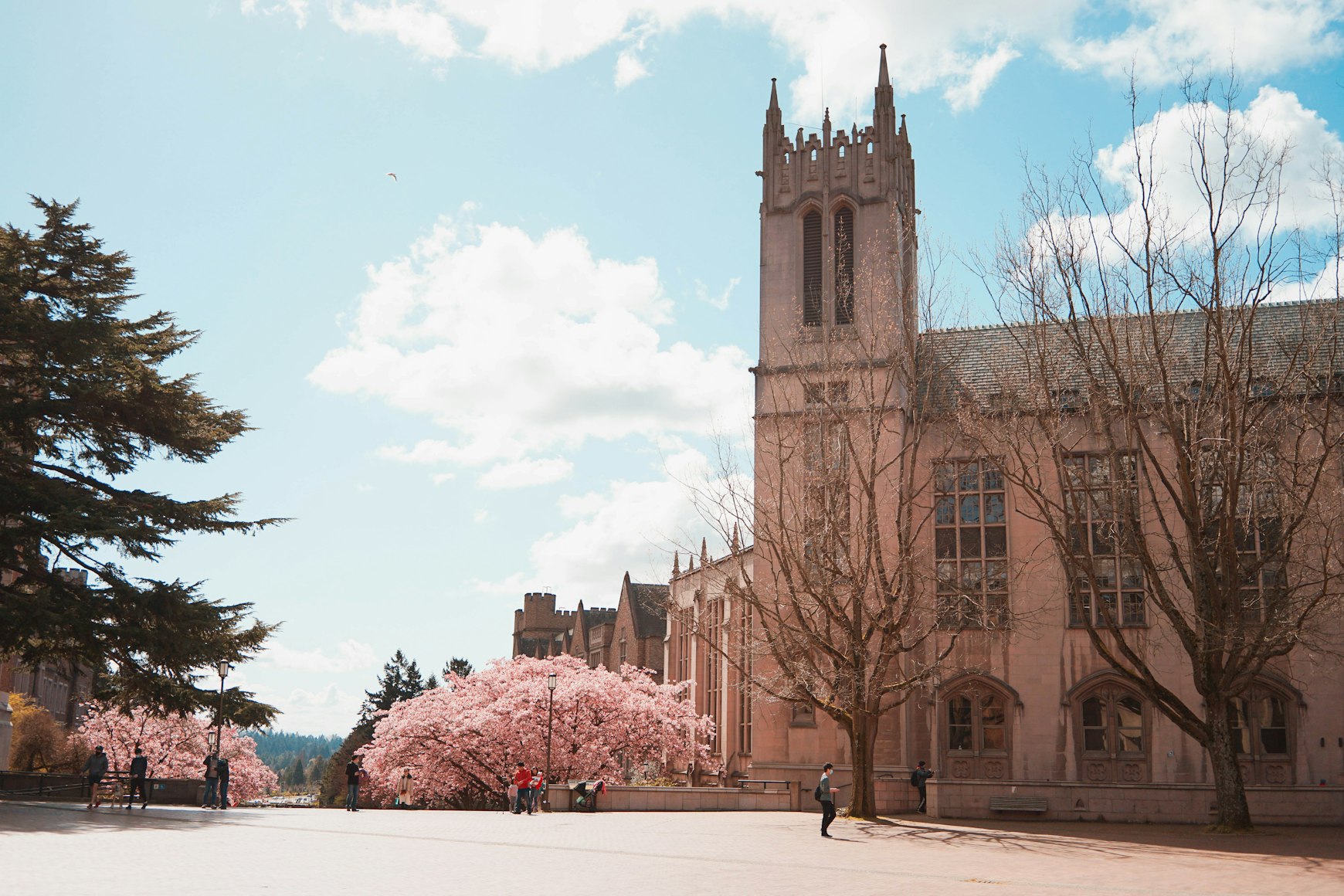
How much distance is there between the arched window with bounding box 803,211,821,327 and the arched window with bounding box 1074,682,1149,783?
1378 cm

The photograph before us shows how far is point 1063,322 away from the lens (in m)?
26.3

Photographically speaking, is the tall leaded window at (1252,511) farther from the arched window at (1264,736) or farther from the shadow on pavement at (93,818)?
the shadow on pavement at (93,818)

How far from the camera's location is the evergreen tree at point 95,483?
2538 centimetres

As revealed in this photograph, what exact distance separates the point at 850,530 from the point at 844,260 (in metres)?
12.0

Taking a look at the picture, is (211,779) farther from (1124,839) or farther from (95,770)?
(1124,839)

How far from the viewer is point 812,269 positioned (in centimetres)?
3812

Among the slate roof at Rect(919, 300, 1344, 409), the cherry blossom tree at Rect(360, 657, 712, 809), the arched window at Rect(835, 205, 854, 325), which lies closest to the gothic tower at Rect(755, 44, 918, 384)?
the arched window at Rect(835, 205, 854, 325)

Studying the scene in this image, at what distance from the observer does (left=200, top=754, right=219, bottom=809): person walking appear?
2727cm

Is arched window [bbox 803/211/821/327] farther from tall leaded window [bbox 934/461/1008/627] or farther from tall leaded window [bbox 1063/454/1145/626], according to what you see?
tall leaded window [bbox 1063/454/1145/626]

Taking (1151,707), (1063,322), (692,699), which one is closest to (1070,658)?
(1151,707)

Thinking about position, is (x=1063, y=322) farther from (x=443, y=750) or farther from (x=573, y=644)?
(x=573, y=644)

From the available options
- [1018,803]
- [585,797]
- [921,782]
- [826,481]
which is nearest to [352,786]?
[585,797]

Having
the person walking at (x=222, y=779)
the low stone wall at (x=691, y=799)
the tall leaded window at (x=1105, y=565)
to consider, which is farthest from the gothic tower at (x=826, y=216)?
the person walking at (x=222, y=779)

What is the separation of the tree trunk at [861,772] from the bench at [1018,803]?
3348mm
